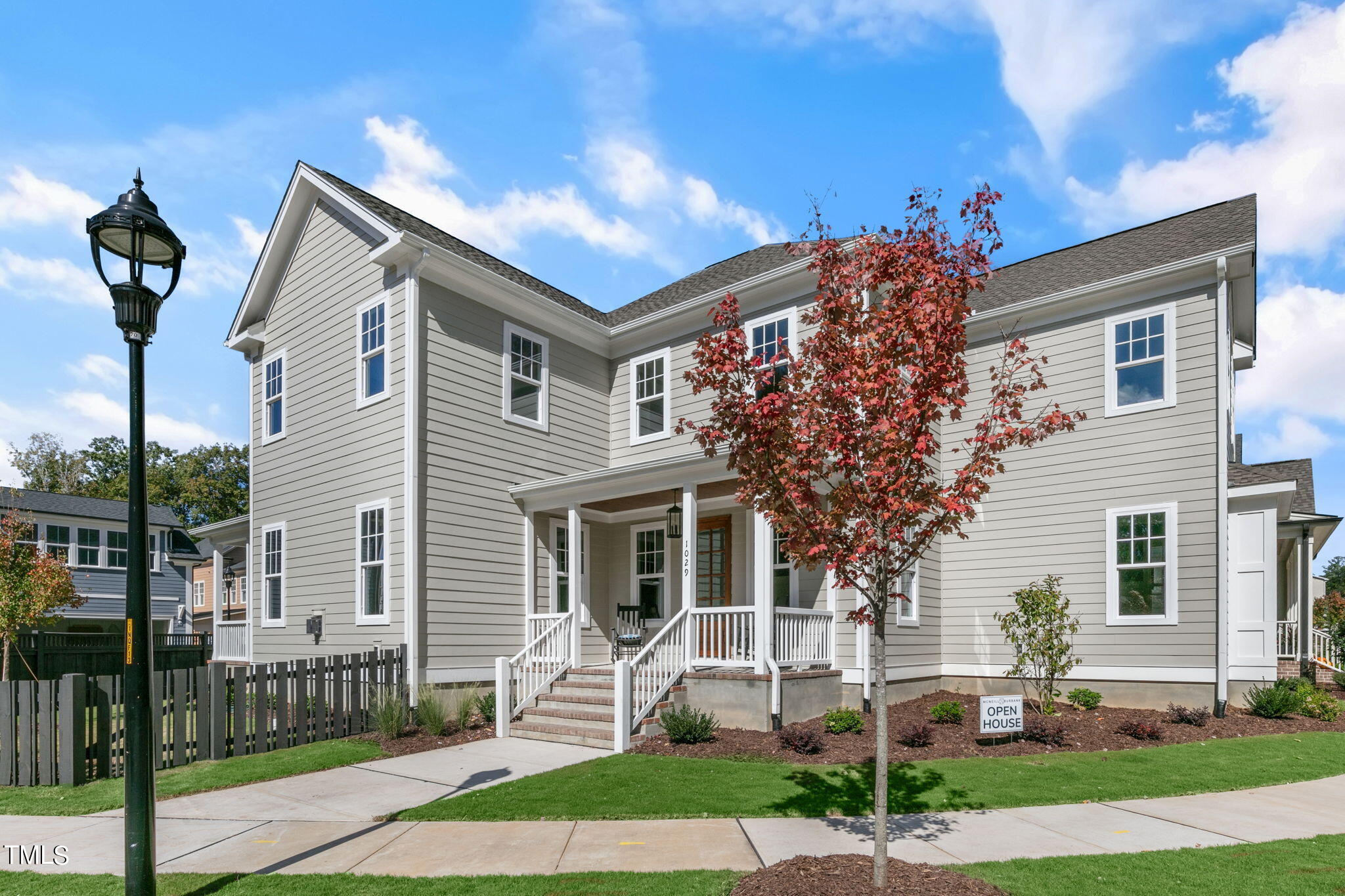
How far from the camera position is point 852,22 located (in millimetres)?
10289

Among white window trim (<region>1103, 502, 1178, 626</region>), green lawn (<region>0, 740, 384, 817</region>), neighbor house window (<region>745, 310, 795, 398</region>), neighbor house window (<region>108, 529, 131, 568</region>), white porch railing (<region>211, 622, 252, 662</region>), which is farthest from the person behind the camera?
neighbor house window (<region>108, 529, 131, 568</region>)

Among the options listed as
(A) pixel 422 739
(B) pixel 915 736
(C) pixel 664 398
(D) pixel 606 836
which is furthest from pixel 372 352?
(B) pixel 915 736

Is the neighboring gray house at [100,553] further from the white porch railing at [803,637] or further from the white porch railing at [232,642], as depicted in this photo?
the white porch railing at [803,637]

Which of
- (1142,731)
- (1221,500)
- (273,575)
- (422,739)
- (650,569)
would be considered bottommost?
(422,739)

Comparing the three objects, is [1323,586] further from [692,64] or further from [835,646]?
[692,64]

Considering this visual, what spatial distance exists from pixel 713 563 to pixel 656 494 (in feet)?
5.38

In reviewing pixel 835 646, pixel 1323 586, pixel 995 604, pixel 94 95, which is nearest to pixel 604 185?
pixel 94 95

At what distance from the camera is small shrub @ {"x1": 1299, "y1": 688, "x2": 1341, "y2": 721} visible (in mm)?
11953

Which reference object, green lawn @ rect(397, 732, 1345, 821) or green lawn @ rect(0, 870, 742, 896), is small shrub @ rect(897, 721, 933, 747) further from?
green lawn @ rect(0, 870, 742, 896)

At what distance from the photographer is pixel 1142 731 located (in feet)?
35.0

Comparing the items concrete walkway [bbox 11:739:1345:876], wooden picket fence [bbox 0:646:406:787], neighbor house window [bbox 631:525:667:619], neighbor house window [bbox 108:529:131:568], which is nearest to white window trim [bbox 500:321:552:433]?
neighbor house window [bbox 631:525:667:619]

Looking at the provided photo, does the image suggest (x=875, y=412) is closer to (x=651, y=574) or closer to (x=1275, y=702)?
(x=651, y=574)

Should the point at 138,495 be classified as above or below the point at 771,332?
below

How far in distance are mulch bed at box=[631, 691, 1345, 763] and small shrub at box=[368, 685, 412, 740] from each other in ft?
11.0
